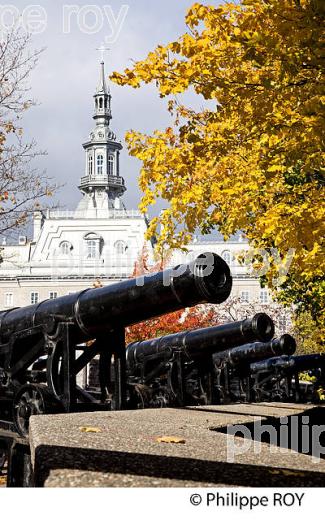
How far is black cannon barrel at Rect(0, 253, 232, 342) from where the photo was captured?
25.1ft

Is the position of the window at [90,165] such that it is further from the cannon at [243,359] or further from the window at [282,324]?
the cannon at [243,359]

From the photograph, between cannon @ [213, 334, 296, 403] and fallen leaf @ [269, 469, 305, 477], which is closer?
fallen leaf @ [269, 469, 305, 477]

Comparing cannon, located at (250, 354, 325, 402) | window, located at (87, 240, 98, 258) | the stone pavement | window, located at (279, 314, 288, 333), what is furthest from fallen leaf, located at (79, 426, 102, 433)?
window, located at (87, 240, 98, 258)

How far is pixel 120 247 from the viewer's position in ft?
267

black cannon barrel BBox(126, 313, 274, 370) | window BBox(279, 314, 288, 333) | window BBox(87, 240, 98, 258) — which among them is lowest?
window BBox(279, 314, 288, 333)

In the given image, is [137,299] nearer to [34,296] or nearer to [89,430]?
[89,430]

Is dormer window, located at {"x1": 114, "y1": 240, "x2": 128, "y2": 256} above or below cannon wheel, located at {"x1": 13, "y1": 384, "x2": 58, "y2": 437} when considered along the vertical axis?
above

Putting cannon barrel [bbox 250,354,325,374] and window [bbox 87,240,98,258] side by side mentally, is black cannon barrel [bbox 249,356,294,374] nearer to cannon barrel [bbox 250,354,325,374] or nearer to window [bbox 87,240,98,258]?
cannon barrel [bbox 250,354,325,374]

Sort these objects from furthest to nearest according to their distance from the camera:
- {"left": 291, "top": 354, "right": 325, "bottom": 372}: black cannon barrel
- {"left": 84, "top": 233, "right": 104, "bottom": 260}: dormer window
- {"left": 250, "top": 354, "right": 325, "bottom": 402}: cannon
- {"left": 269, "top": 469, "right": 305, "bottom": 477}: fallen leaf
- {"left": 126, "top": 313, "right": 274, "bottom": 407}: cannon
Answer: {"left": 84, "top": 233, "right": 104, "bottom": 260}: dormer window
{"left": 291, "top": 354, "right": 325, "bottom": 372}: black cannon barrel
{"left": 250, "top": 354, "right": 325, "bottom": 402}: cannon
{"left": 126, "top": 313, "right": 274, "bottom": 407}: cannon
{"left": 269, "top": 469, "right": 305, "bottom": 477}: fallen leaf

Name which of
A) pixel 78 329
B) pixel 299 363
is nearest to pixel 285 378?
pixel 299 363

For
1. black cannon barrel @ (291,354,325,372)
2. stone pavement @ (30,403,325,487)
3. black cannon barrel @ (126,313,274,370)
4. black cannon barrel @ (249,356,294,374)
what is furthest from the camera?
black cannon barrel @ (249,356,294,374)

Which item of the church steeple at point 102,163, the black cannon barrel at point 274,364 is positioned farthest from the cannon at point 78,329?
the church steeple at point 102,163

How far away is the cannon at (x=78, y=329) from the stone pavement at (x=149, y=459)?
4.22ft

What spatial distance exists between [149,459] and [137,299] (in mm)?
3720
